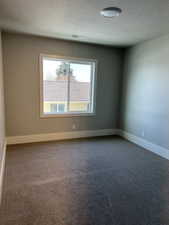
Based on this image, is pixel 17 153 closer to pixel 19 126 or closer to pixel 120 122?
pixel 19 126

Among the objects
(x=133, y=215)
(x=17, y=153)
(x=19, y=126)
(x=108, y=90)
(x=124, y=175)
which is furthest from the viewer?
(x=108, y=90)

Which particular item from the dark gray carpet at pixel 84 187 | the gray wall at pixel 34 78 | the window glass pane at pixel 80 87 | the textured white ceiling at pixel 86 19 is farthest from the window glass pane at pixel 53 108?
the textured white ceiling at pixel 86 19

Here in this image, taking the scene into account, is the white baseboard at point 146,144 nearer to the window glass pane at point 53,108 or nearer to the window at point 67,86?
the window at point 67,86

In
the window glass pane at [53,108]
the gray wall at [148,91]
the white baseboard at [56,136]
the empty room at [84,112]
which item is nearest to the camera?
the empty room at [84,112]

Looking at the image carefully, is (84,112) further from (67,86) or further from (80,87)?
(67,86)

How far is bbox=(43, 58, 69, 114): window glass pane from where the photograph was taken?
14.7ft

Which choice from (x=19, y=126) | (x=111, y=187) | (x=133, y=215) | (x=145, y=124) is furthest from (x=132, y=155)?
(x=19, y=126)

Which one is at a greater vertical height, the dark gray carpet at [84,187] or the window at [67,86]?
the window at [67,86]

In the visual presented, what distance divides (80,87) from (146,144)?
2.38 meters

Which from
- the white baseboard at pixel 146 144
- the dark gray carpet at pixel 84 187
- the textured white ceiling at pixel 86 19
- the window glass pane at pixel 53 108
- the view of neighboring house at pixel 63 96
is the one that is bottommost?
the dark gray carpet at pixel 84 187

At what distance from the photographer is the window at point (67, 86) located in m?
4.47

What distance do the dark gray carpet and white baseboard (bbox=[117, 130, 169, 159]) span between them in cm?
17

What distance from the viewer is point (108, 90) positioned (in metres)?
5.12

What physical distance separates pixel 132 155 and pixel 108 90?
2.15m
